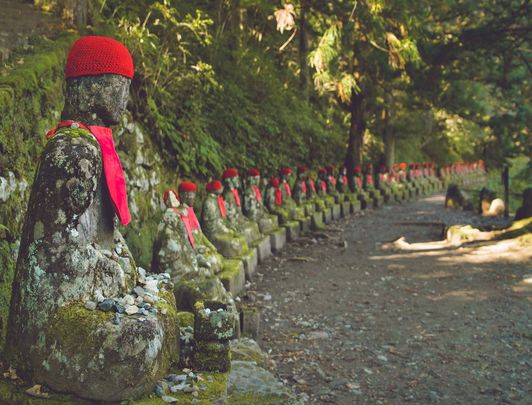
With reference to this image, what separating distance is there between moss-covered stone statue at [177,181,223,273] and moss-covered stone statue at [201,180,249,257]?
3.21 feet

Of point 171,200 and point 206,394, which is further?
point 171,200

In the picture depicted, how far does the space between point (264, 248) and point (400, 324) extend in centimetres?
390

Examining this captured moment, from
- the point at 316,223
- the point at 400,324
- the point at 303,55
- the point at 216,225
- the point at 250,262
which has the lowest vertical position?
the point at 400,324

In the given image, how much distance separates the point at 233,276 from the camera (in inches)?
259

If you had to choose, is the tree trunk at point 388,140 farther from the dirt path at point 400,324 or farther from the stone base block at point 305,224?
the dirt path at point 400,324

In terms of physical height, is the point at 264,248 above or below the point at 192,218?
below

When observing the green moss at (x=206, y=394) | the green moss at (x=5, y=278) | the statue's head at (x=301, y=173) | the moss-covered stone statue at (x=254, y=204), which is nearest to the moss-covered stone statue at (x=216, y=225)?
the moss-covered stone statue at (x=254, y=204)

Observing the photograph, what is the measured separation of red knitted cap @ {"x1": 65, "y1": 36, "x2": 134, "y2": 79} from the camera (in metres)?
2.69

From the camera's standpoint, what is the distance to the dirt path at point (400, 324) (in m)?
4.49

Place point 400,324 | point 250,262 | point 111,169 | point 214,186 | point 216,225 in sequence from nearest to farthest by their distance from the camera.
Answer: point 111,169 < point 400,324 < point 214,186 < point 216,225 < point 250,262

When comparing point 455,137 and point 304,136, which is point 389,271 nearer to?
point 304,136

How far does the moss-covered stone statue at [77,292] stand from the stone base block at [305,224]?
9.89 metres

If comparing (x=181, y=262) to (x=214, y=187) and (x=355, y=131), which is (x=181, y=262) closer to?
(x=214, y=187)

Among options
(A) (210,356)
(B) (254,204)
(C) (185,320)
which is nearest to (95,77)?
(A) (210,356)
